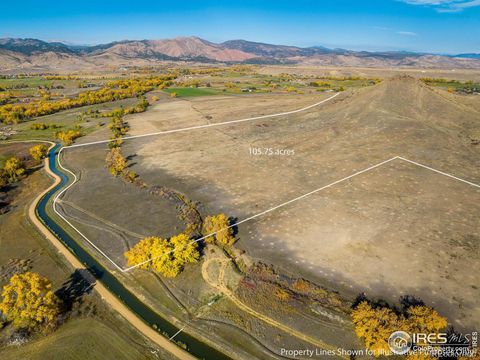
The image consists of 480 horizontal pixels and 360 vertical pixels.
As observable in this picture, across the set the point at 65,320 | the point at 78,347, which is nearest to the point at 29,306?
the point at 65,320

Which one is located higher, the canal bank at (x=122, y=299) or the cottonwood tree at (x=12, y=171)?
the cottonwood tree at (x=12, y=171)

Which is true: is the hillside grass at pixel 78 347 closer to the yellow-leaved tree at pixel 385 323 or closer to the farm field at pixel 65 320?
the farm field at pixel 65 320

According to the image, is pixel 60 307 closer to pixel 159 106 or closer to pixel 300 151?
pixel 300 151

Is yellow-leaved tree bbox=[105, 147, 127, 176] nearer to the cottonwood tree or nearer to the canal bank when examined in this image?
the canal bank

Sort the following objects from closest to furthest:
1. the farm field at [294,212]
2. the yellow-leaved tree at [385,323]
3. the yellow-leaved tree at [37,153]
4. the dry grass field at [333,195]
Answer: the yellow-leaved tree at [385,323]
the farm field at [294,212]
the dry grass field at [333,195]
the yellow-leaved tree at [37,153]

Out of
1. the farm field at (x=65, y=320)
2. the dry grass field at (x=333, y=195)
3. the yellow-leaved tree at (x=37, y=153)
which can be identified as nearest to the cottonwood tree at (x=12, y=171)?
the yellow-leaved tree at (x=37, y=153)

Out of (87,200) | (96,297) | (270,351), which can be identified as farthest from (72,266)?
(270,351)
